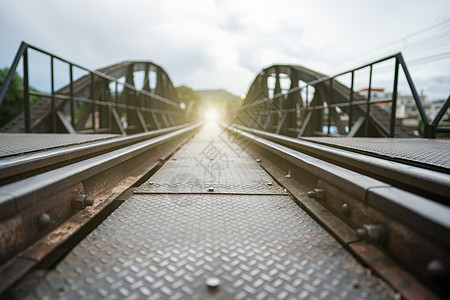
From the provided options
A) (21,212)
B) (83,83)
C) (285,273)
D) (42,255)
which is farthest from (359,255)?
(83,83)

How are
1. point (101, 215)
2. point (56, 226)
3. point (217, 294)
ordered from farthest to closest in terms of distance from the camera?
1. point (101, 215)
2. point (56, 226)
3. point (217, 294)

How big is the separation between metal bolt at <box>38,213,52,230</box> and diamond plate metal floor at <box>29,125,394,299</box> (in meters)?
0.19

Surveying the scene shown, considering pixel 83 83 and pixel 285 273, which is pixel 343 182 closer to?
pixel 285 273

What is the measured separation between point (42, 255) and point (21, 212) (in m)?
0.22

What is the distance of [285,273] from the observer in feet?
4.04

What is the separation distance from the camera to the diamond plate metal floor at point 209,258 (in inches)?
43.1

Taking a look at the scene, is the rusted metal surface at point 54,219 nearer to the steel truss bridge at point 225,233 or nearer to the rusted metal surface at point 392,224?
the steel truss bridge at point 225,233

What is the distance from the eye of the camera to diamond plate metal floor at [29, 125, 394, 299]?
1.09m

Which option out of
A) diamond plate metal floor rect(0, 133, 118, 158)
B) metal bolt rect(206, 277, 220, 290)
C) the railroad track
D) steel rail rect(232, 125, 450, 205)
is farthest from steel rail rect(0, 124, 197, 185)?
steel rail rect(232, 125, 450, 205)

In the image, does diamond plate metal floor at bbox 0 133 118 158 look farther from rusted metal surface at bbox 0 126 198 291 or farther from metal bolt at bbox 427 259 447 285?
metal bolt at bbox 427 259 447 285

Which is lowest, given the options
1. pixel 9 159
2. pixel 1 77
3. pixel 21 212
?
pixel 21 212

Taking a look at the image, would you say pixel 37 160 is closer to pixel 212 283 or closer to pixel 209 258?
pixel 209 258

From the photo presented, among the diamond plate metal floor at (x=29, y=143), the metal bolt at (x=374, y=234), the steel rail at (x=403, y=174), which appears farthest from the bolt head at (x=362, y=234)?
the diamond plate metal floor at (x=29, y=143)

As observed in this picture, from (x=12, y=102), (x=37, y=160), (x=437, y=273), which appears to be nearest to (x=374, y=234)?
(x=437, y=273)
